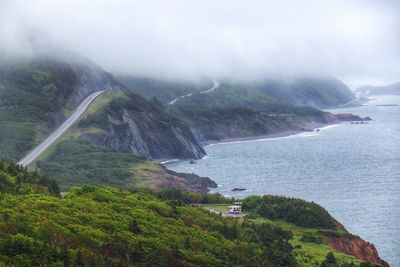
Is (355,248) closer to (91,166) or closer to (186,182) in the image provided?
(186,182)

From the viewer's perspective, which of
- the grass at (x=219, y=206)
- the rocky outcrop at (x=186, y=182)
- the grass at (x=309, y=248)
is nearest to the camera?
the grass at (x=309, y=248)

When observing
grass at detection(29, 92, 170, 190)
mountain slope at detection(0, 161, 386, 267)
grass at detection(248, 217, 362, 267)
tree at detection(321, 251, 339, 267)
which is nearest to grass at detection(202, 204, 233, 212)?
grass at detection(248, 217, 362, 267)

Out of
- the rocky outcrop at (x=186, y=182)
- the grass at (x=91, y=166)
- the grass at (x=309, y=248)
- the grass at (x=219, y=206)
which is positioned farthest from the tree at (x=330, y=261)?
the rocky outcrop at (x=186, y=182)

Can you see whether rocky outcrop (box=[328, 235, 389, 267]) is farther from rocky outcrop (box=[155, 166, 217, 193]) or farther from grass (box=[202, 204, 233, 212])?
rocky outcrop (box=[155, 166, 217, 193])

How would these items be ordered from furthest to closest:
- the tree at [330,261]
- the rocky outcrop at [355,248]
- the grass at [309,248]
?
the rocky outcrop at [355,248] → the grass at [309,248] → the tree at [330,261]

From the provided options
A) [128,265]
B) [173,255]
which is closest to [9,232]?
[128,265]

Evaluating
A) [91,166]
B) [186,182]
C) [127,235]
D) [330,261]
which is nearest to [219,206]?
[330,261]

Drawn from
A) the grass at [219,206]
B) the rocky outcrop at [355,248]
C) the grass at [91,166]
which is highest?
the grass at [91,166]

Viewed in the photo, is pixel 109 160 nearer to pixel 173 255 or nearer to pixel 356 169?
pixel 356 169

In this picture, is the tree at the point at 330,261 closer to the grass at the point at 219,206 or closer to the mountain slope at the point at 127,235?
the mountain slope at the point at 127,235
